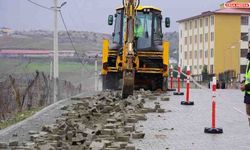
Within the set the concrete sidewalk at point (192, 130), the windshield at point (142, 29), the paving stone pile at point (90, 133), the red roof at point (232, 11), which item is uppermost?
the red roof at point (232, 11)

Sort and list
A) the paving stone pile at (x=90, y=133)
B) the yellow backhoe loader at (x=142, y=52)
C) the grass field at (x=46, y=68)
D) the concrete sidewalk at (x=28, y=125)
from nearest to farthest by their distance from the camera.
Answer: the paving stone pile at (x=90, y=133)
the concrete sidewalk at (x=28, y=125)
the yellow backhoe loader at (x=142, y=52)
the grass field at (x=46, y=68)

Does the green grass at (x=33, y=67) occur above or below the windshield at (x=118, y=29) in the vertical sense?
below

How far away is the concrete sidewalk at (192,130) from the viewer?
11.9 m

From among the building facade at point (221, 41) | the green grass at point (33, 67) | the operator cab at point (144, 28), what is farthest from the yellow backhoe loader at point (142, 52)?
the building facade at point (221, 41)

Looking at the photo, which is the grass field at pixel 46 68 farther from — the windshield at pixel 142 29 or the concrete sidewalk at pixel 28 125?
the windshield at pixel 142 29

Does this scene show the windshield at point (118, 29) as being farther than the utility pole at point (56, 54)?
Yes

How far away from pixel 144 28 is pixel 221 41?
69.7m

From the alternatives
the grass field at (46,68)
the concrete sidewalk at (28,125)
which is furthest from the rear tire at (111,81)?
the concrete sidewalk at (28,125)

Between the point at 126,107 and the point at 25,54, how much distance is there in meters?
21.0

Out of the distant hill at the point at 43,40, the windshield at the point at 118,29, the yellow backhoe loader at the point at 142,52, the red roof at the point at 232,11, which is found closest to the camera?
the yellow backhoe loader at the point at 142,52

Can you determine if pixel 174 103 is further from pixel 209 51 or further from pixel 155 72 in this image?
pixel 209 51

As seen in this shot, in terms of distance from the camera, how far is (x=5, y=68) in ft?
87.3

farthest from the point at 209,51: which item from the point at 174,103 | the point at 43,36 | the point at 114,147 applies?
the point at 114,147

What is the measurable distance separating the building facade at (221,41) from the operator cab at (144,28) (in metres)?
64.0
